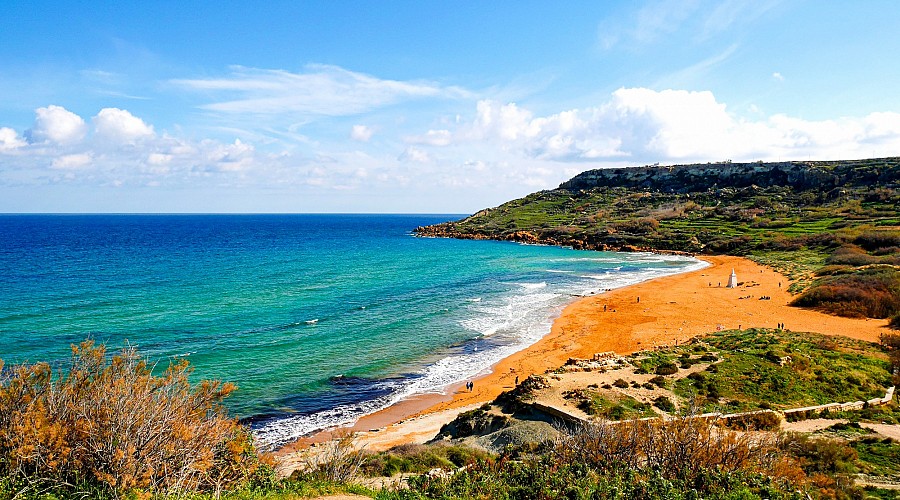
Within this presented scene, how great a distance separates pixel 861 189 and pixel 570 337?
107m

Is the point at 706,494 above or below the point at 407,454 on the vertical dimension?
above

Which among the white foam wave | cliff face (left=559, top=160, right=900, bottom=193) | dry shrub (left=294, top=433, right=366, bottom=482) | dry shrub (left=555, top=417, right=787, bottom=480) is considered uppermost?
cliff face (left=559, top=160, right=900, bottom=193)

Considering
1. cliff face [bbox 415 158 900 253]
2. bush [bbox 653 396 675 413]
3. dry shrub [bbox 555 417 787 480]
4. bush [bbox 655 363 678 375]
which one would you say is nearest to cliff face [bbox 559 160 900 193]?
cliff face [bbox 415 158 900 253]

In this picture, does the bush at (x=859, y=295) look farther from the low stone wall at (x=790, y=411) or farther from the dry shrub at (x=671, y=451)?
→ the dry shrub at (x=671, y=451)

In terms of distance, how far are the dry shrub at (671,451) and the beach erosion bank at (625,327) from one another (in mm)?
7995

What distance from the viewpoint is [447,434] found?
19.4 m

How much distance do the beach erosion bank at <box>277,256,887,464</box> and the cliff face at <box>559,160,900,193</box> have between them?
77210 millimetres

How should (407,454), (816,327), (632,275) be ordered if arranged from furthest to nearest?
(632,275) → (816,327) → (407,454)

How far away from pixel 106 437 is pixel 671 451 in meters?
11.5

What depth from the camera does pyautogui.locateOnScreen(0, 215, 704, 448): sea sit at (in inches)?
1009

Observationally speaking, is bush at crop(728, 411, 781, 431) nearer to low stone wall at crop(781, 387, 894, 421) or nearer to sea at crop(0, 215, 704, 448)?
low stone wall at crop(781, 387, 894, 421)

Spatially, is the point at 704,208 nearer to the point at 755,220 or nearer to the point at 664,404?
the point at 755,220

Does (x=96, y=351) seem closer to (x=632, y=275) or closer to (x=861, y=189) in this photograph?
(x=632, y=275)

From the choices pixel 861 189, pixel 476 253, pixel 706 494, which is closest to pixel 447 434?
pixel 706 494
